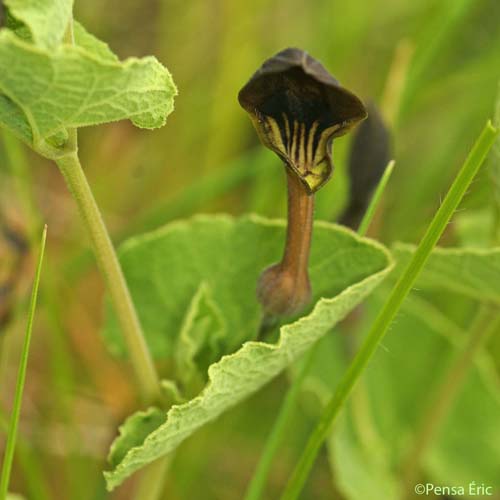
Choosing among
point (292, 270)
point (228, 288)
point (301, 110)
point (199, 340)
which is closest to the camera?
point (301, 110)

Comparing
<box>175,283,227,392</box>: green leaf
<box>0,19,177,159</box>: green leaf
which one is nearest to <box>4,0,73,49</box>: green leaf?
<box>0,19,177,159</box>: green leaf

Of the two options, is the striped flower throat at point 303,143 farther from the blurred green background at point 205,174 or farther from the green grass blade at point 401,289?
the blurred green background at point 205,174

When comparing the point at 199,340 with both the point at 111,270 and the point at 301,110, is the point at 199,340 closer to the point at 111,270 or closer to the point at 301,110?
the point at 111,270

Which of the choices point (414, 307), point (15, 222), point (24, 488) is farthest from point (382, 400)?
point (15, 222)

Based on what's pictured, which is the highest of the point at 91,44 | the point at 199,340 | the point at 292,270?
the point at 91,44

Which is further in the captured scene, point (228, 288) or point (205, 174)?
point (205, 174)

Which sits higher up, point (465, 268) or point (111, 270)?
point (465, 268)

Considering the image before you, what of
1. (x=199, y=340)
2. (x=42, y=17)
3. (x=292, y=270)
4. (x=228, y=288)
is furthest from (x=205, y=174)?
(x=42, y=17)
